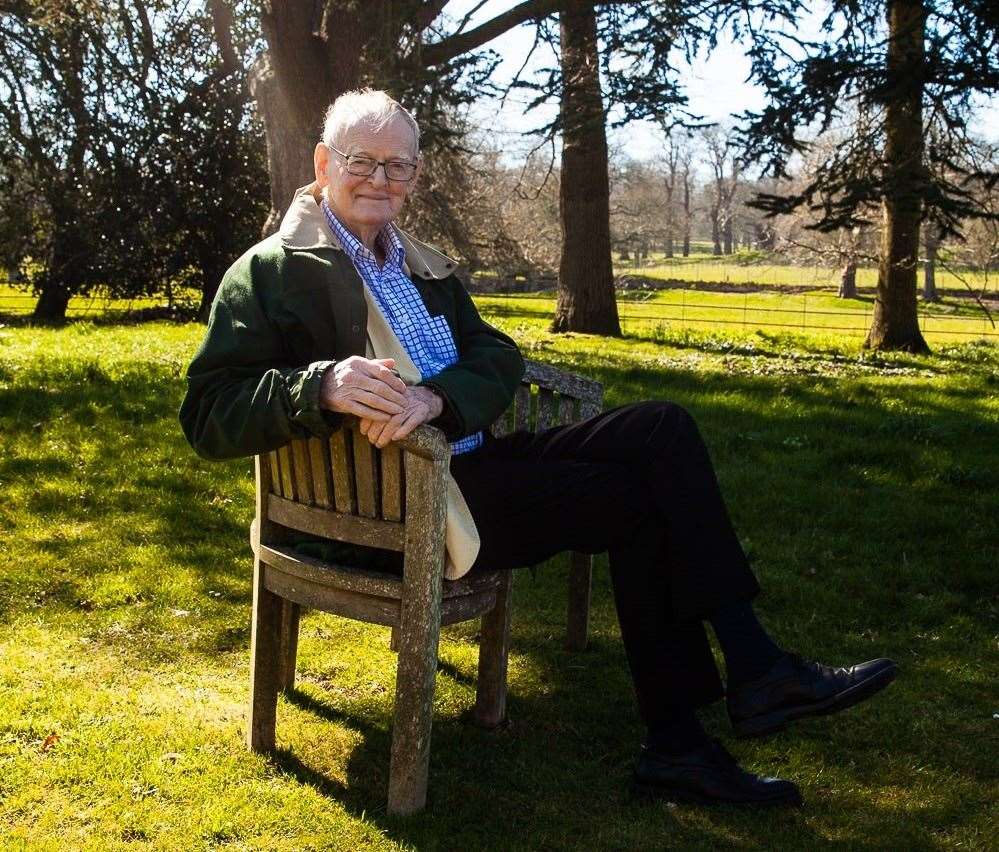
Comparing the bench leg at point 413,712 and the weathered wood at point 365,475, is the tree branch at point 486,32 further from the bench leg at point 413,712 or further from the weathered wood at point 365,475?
the bench leg at point 413,712

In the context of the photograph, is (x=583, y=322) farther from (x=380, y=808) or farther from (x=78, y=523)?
(x=380, y=808)

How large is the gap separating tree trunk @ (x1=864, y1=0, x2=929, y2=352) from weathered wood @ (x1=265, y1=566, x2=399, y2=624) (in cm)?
391

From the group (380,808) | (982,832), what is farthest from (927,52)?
(380,808)

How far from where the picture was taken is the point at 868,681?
300 cm

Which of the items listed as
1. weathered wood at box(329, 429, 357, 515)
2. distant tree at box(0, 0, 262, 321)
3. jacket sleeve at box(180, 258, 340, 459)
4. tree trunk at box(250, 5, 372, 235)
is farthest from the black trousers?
distant tree at box(0, 0, 262, 321)

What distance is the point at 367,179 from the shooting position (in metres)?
3.30

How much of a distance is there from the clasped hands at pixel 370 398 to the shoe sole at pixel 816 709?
1.18 m

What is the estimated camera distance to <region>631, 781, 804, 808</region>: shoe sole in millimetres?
3039

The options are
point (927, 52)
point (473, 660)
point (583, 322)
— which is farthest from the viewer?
point (583, 322)

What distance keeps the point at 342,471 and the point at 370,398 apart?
0.29 meters

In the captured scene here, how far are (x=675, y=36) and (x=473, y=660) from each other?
18.4 ft

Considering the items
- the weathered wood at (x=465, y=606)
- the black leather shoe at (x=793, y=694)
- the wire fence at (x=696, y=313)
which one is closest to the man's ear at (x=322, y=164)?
the weathered wood at (x=465, y=606)

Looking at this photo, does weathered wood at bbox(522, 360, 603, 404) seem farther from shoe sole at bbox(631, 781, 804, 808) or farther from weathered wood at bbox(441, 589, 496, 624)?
shoe sole at bbox(631, 781, 804, 808)

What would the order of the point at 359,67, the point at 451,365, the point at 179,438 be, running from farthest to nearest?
the point at 359,67
the point at 179,438
the point at 451,365
